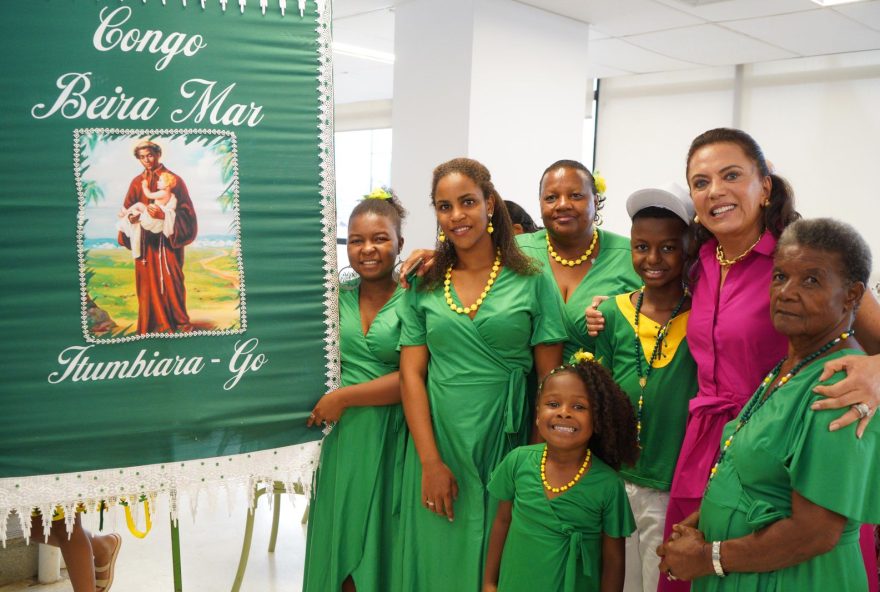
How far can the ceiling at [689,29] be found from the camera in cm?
529

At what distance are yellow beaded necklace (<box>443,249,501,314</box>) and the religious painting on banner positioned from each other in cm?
33

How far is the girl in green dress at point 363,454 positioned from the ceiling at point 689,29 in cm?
330

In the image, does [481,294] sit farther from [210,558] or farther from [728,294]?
[210,558]

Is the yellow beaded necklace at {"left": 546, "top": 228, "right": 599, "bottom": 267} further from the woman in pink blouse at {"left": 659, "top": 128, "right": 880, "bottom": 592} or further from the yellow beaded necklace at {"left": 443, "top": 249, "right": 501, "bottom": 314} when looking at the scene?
the woman in pink blouse at {"left": 659, "top": 128, "right": 880, "bottom": 592}

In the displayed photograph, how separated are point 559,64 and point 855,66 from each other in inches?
103

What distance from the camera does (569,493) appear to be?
6.64 feet

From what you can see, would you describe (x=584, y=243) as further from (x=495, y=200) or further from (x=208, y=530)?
(x=208, y=530)

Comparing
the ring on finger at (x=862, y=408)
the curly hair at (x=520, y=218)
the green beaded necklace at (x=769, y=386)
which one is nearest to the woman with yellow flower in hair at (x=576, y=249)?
the curly hair at (x=520, y=218)

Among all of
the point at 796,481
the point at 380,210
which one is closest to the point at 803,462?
the point at 796,481

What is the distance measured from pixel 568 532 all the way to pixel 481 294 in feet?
2.20

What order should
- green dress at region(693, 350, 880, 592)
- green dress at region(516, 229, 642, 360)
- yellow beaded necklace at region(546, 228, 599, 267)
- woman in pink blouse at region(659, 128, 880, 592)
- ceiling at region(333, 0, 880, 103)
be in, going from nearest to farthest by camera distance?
green dress at region(693, 350, 880, 592)
woman in pink blouse at region(659, 128, 880, 592)
green dress at region(516, 229, 642, 360)
yellow beaded necklace at region(546, 228, 599, 267)
ceiling at region(333, 0, 880, 103)

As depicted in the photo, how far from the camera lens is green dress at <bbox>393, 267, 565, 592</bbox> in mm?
2252

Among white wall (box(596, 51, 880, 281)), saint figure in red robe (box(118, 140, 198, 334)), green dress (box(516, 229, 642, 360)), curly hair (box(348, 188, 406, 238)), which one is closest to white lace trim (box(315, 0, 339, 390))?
curly hair (box(348, 188, 406, 238))

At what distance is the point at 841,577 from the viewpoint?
4.98 feet
